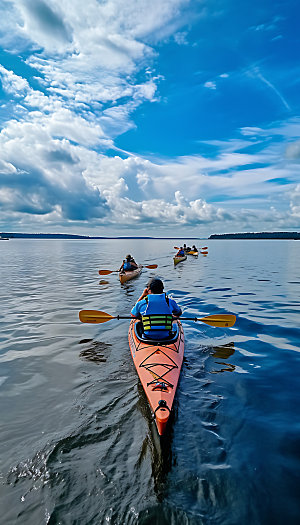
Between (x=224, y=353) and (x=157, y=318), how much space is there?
2.98 m

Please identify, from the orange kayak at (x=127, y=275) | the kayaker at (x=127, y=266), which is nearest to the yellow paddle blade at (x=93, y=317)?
the orange kayak at (x=127, y=275)

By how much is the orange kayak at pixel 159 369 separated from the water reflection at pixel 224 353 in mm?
1323

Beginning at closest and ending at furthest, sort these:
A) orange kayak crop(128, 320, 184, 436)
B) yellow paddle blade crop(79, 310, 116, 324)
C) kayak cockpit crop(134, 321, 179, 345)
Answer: orange kayak crop(128, 320, 184, 436) < kayak cockpit crop(134, 321, 179, 345) < yellow paddle blade crop(79, 310, 116, 324)

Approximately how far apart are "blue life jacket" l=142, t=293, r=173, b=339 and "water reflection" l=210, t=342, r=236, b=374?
178 cm

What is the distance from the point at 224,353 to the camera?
27.9 ft

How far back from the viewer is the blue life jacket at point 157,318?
705 centimetres

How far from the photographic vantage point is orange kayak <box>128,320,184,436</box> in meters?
4.39

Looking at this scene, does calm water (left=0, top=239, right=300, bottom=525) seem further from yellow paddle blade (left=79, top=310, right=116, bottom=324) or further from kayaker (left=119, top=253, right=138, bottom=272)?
kayaker (left=119, top=253, right=138, bottom=272)

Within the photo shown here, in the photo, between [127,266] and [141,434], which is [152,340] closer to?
[141,434]

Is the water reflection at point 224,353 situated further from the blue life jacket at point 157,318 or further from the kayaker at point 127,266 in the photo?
the kayaker at point 127,266

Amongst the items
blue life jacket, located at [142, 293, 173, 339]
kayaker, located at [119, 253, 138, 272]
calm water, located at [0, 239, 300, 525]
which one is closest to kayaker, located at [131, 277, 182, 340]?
blue life jacket, located at [142, 293, 173, 339]

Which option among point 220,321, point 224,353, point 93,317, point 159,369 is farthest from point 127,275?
point 159,369

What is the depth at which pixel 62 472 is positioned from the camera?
3.87 meters

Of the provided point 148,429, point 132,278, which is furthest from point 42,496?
point 132,278
